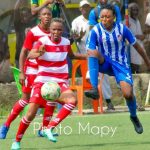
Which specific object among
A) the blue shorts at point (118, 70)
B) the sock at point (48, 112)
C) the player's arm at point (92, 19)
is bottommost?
the player's arm at point (92, 19)

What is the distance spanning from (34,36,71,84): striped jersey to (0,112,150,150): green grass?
882mm

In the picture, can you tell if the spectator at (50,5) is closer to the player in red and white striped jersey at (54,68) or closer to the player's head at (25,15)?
the player's head at (25,15)

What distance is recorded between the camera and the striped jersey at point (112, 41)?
12742mm

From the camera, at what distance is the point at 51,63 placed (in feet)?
40.7

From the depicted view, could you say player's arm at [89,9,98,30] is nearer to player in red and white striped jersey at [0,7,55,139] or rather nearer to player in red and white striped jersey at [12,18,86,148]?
player in red and white striped jersey at [0,7,55,139]

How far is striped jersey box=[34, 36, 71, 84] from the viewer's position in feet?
40.5

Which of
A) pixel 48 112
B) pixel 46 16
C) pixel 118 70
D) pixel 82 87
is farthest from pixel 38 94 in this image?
pixel 82 87

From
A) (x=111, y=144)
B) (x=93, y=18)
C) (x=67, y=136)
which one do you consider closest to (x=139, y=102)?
(x=93, y=18)

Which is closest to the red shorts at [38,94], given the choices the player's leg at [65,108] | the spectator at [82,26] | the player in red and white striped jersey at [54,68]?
the player in red and white striped jersey at [54,68]

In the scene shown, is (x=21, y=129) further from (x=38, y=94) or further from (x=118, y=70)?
(x=118, y=70)

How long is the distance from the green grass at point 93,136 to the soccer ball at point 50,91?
25.3 inches

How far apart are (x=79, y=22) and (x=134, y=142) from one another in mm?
6463

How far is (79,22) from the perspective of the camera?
18562 mm

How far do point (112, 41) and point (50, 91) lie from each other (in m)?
1.32
